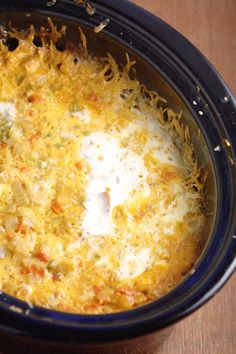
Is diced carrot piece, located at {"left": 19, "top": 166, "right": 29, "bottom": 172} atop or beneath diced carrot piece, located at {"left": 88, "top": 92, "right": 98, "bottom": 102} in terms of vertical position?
beneath

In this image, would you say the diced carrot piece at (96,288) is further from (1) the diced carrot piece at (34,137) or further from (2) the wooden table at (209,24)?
(2) the wooden table at (209,24)

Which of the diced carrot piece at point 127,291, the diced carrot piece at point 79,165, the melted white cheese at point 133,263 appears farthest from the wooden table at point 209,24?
the diced carrot piece at point 127,291

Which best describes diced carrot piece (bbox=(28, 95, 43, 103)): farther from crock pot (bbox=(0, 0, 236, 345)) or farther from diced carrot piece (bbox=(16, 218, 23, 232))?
diced carrot piece (bbox=(16, 218, 23, 232))

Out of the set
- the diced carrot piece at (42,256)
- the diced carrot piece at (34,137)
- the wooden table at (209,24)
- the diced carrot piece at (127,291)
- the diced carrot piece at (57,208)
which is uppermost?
the wooden table at (209,24)

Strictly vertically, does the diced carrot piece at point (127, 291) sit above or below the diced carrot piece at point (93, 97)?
below

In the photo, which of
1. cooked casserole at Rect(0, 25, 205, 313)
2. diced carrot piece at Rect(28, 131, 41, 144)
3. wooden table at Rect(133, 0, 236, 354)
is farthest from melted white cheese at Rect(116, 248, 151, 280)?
wooden table at Rect(133, 0, 236, 354)

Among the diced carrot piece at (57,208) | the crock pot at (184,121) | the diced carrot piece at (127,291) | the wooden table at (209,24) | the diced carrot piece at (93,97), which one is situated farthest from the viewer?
the wooden table at (209,24)

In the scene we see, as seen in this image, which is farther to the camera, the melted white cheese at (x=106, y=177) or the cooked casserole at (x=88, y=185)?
the melted white cheese at (x=106, y=177)

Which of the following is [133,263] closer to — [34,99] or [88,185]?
[88,185]
